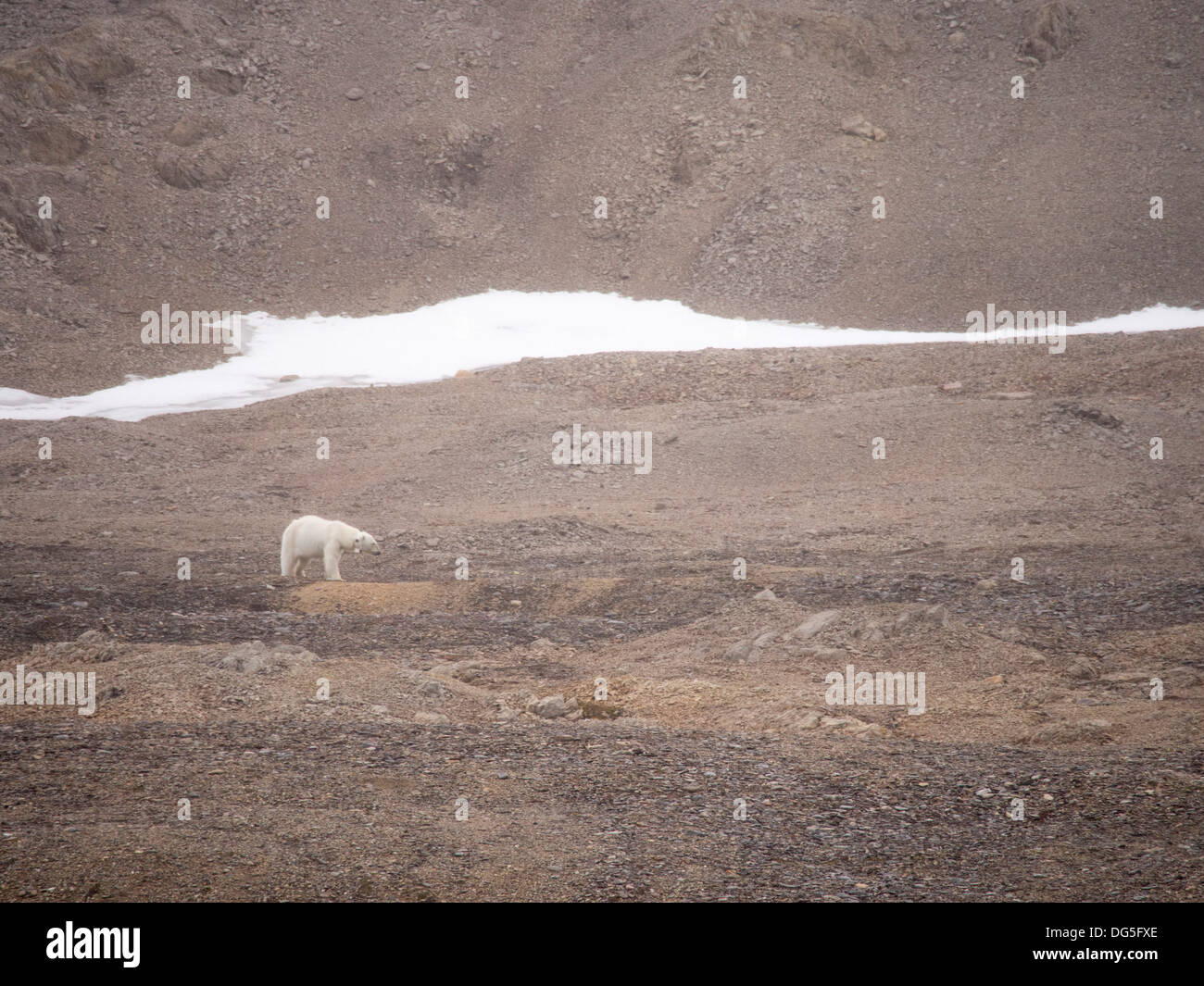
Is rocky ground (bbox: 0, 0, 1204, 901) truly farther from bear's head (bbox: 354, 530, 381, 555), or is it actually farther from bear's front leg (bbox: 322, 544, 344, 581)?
bear's head (bbox: 354, 530, 381, 555)

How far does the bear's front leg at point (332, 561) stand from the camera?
13641 millimetres

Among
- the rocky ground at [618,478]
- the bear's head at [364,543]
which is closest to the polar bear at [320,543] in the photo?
the bear's head at [364,543]

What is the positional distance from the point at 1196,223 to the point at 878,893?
3586 cm

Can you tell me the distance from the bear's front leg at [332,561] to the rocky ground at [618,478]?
0.40m

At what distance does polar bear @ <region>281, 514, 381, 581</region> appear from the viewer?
13.7 metres

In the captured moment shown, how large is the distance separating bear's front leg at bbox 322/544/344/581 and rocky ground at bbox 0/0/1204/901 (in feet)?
1.30

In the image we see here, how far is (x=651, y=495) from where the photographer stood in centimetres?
2000

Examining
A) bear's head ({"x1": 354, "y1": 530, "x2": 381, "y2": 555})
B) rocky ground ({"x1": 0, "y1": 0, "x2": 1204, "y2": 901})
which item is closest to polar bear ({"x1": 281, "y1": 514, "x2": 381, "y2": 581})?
bear's head ({"x1": 354, "y1": 530, "x2": 381, "y2": 555})

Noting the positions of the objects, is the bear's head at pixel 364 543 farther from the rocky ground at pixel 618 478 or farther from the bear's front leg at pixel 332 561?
the rocky ground at pixel 618 478

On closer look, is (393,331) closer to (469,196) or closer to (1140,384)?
(469,196)

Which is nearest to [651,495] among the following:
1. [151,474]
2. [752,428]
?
[752,428]

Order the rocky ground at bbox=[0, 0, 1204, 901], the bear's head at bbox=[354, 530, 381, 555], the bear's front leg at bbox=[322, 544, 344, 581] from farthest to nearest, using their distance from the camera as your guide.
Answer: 1. the bear's head at bbox=[354, 530, 381, 555]
2. the bear's front leg at bbox=[322, 544, 344, 581]
3. the rocky ground at bbox=[0, 0, 1204, 901]

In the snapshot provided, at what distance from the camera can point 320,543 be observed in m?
13.7

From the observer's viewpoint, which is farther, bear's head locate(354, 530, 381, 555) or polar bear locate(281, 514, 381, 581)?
bear's head locate(354, 530, 381, 555)
